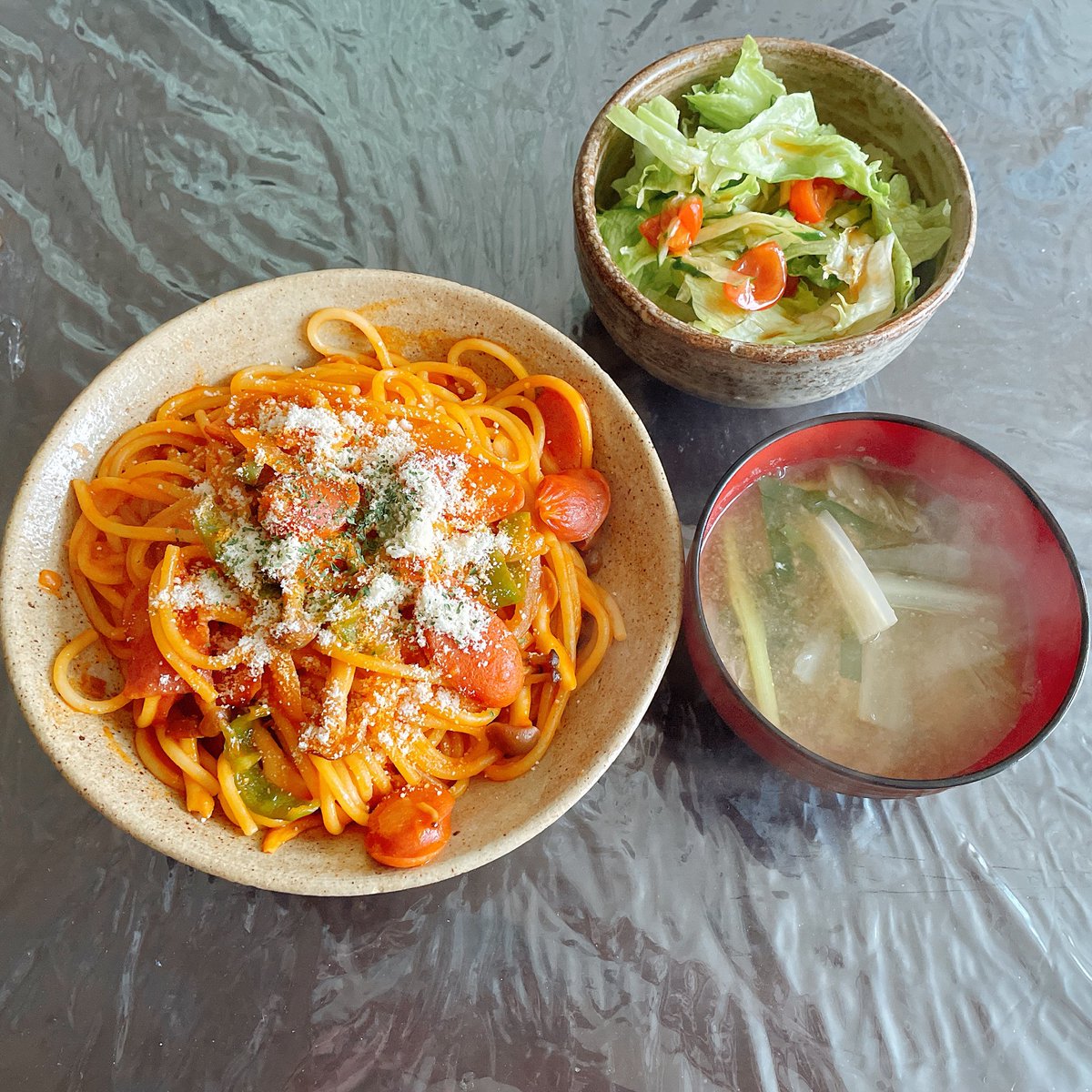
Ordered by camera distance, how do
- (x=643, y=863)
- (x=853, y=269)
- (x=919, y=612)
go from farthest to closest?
(x=853, y=269) → (x=643, y=863) → (x=919, y=612)

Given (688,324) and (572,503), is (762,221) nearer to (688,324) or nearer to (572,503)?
(688,324)

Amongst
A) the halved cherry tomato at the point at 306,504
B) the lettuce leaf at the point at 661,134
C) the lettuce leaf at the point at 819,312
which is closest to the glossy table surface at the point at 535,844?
the lettuce leaf at the point at 819,312

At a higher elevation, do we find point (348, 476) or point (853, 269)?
point (853, 269)

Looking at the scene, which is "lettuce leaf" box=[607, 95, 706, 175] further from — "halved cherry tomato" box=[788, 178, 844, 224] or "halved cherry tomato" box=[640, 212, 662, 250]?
"halved cherry tomato" box=[788, 178, 844, 224]

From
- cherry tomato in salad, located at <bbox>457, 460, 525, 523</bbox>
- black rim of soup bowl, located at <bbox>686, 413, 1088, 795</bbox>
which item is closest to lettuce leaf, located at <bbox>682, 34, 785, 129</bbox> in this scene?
black rim of soup bowl, located at <bbox>686, 413, 1088, 795</bbox>

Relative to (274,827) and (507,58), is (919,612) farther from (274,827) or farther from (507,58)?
(507,58)

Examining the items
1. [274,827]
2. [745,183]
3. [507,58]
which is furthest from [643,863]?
[507,58]
